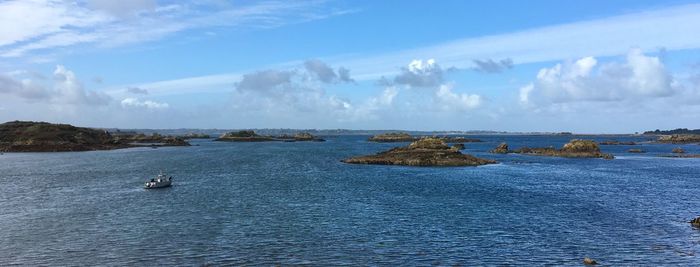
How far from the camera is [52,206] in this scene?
5669 centimetres

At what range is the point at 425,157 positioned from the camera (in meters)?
116

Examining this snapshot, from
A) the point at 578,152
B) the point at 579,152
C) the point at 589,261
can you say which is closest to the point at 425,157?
the point at 578,152

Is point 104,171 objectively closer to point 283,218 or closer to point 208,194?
point 208,194

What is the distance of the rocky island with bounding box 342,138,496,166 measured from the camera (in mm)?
113812

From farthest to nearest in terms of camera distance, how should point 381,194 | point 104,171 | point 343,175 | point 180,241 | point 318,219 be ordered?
point 104,171 → point 343,175 → point 381,194 → point 318,219 → point 180,241

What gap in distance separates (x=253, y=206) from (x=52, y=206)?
22150 mm

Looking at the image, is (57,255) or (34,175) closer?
(57,255)

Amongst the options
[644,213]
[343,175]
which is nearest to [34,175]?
[343,175]

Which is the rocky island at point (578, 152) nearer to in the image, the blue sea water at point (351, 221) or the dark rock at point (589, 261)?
the blue sea water at point (351, 221)

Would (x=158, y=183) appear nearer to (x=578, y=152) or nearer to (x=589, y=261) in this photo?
(x=589, y=261)

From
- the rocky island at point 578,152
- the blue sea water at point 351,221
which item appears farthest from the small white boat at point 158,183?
the rocky island at point 578,152

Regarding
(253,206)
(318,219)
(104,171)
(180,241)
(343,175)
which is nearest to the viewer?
(180,241)

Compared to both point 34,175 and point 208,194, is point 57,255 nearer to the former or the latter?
point 208,194

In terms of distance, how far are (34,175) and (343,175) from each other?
56892 millimetres
